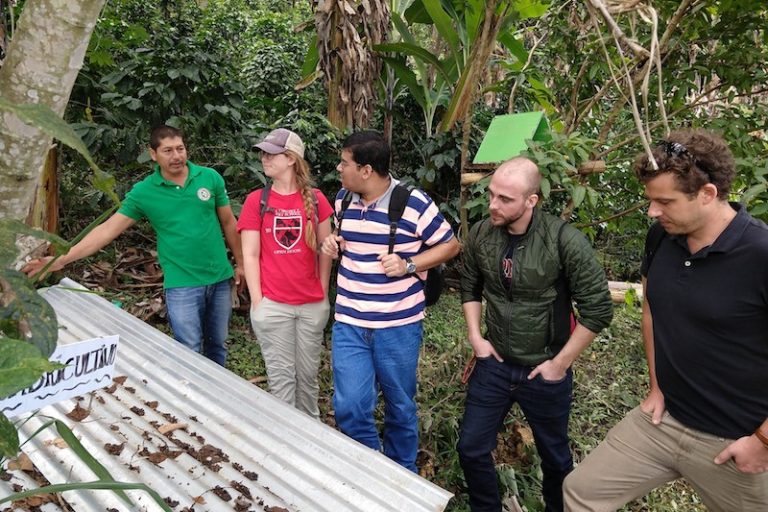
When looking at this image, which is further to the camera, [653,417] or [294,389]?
[294,389]

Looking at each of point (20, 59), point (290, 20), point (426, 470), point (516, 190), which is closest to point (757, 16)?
point (516, 190)

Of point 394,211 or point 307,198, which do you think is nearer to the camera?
point 394,211

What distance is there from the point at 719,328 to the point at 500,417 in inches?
38.9

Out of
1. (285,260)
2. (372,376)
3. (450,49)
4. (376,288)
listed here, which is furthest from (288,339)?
(450,49)

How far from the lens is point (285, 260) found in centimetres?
287

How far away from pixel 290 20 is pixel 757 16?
860cm

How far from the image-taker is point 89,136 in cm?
422

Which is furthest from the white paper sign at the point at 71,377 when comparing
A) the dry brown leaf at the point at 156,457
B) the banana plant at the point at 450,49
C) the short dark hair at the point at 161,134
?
the banana plant at the point at 450,49

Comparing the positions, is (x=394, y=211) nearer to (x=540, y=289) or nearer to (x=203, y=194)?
(x=540, y=289)

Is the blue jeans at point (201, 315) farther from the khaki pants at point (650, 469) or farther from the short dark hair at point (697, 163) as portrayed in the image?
the short dark hair at point (697, 163)

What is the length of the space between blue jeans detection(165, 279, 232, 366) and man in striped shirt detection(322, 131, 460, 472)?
943 mm

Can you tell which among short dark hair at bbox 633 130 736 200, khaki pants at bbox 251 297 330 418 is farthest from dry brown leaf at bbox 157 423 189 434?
short dark hair at bbox 633 130 736 200

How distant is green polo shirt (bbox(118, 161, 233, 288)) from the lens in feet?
9.91

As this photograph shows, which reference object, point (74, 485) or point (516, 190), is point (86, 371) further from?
point (516, 190)
